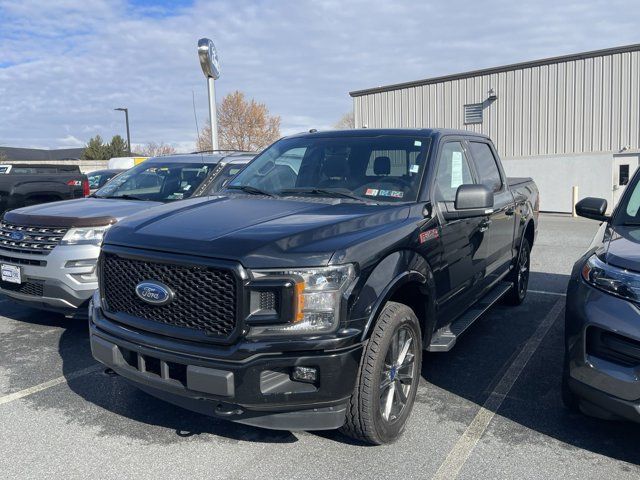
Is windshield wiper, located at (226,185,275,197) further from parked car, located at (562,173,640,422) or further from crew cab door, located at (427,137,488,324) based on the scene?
parked car, located at (562,173,640,422)

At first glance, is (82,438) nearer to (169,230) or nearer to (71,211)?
(169,230)

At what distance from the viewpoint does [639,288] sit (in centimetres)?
296

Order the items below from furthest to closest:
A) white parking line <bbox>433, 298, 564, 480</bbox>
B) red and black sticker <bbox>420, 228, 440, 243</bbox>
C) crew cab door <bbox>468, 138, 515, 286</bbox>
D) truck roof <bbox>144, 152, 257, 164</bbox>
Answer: truck roof <bbox>144, 152, 257, 164</bbox>, crew cab door <bbox>468, 138, 515, 286</bbox>, red and black sticker <bbox>420, 228, 440, 243</bbox>, white parking line <bbox>433, 298, 564, 480</bbox>

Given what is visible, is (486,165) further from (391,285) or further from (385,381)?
(385,381)

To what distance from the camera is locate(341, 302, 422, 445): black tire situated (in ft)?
10.0

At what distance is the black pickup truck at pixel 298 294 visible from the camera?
2.82 metres

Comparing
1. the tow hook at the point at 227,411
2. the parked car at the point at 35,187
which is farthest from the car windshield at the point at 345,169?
the parked car at the point at 35,187

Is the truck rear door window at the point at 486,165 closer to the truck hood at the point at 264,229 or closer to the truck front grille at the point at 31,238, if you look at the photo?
the truck hood at the point at 264,229

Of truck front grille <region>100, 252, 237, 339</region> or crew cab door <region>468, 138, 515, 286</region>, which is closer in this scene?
truck front grille <region>100, 252, 237, 339</region>

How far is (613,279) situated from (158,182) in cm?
525

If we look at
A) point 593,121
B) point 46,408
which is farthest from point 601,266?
point 593,121

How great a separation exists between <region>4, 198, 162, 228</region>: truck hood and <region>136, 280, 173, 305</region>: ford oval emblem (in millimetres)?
2373

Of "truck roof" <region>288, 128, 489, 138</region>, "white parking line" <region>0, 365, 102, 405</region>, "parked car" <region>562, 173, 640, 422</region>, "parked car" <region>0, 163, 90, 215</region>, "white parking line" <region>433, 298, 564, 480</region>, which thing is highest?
"truck roof" <region>288, 128, 489, 138</region>

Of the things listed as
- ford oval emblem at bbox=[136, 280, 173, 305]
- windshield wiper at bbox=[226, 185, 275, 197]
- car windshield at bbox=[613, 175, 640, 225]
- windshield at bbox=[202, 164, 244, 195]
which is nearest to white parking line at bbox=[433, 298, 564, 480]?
car windshield at bbox=[613, 175, 640, 225]
